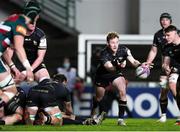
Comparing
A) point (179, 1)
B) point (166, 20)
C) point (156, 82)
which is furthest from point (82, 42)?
point (166, 20)

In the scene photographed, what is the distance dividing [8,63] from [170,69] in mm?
3230

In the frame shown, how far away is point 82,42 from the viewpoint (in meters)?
23.4

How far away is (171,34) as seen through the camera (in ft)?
48.6

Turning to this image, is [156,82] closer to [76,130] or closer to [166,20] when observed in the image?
[166,20]

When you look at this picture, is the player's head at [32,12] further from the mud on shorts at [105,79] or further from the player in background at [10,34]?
the mud on shorts at [105,79]

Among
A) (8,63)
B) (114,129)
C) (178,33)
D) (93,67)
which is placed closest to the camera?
(114,129)

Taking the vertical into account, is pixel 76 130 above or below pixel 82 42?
below

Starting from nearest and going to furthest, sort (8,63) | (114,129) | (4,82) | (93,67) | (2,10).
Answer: (4,82), (114,129), (8,63), (93,67), (2,10)

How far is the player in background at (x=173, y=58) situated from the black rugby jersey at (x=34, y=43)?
7.55ft

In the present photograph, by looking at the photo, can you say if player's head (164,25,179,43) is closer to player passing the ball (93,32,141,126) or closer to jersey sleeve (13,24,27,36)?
player passing the ball (93,32,141,126)

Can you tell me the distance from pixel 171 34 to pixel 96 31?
12401 mm

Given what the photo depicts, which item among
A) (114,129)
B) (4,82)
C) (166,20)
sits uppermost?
(166,20)

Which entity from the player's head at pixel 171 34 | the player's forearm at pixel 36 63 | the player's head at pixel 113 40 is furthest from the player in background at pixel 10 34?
the player's head at pixel 171 34

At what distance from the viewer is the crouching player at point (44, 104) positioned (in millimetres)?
14062
